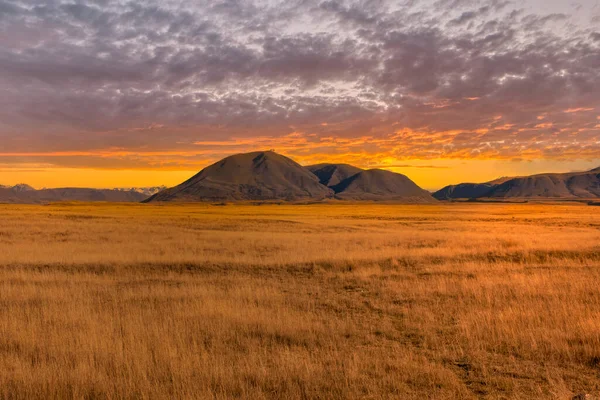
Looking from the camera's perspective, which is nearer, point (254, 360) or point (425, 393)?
point (425, 393)

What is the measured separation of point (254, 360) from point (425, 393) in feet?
9.79

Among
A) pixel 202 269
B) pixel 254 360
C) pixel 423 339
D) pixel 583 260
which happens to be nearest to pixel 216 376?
pixel 254 360

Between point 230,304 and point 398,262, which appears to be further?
point 398,262

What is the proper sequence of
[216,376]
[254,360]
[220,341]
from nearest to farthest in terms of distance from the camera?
[216,376] → [254,360] → [220,341]

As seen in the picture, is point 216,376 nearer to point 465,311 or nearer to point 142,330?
point 142,330

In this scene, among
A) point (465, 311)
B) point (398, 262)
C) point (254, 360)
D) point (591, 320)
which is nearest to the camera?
point (254, 360)

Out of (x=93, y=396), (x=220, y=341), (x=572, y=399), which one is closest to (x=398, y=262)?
(x=220, y=341)

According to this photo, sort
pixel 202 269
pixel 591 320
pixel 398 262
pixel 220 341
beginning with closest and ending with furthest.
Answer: pixel 220 341, pixel 591 320, pixel 202 269, pixel 398 262

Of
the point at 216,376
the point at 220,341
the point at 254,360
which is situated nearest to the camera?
the point at 216,376

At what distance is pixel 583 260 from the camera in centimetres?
2169

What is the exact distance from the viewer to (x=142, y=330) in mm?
9531

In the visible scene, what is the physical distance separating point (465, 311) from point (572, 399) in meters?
5.60

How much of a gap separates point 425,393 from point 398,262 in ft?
47.5

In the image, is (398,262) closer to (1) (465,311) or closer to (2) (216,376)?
(1) (465,311)
